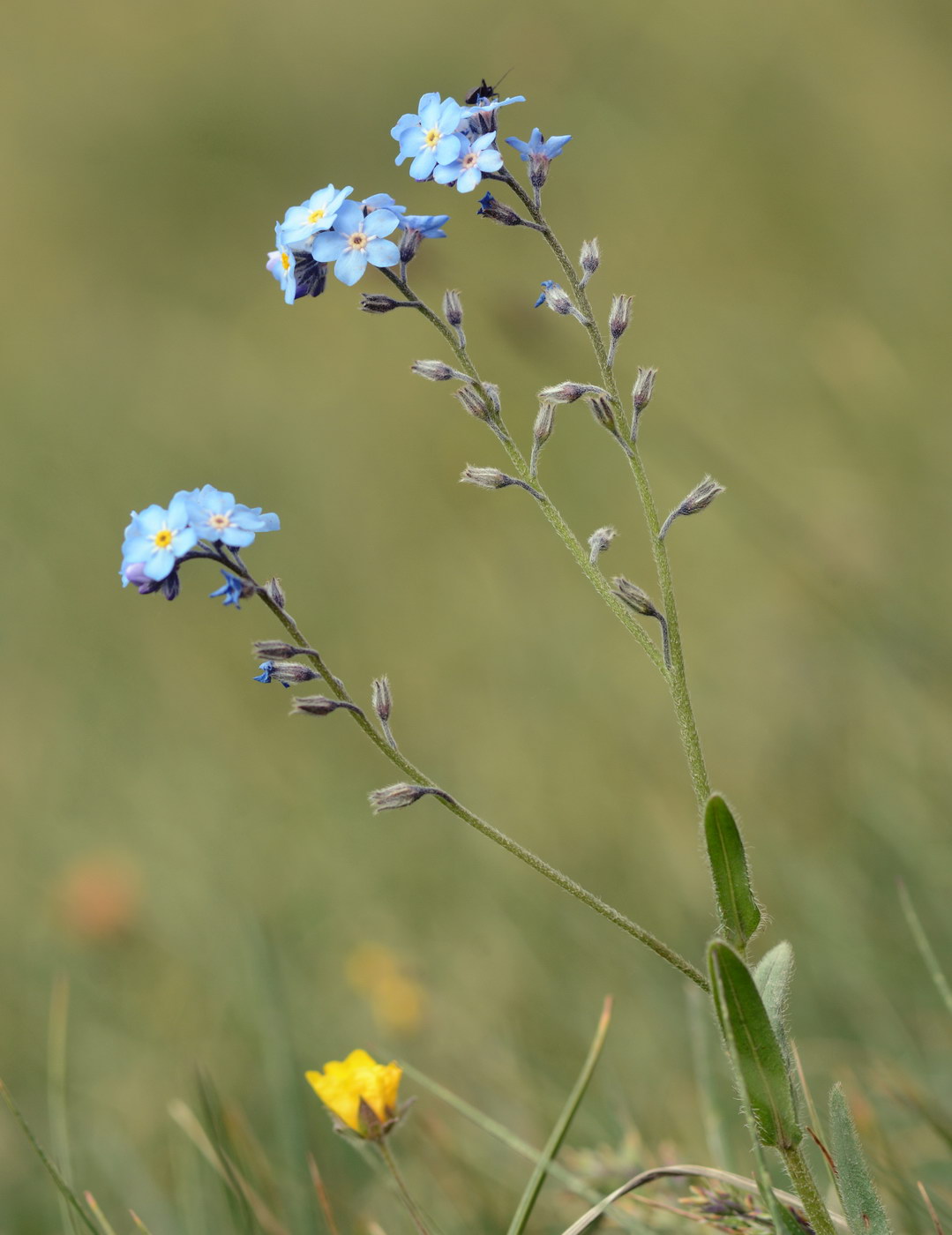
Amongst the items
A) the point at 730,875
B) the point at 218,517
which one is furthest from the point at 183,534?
the point at 730,875

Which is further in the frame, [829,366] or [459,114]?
[829,366]

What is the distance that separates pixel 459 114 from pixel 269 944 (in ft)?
7.66

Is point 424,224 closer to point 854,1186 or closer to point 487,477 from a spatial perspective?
point 487,477

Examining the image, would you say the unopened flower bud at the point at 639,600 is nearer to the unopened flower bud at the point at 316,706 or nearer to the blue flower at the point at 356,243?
the unopened flower bud at the point at 316,706

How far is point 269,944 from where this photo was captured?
10.9 feet

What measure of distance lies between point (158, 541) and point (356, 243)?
2.01 feet

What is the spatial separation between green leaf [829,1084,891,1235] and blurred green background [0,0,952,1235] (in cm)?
42

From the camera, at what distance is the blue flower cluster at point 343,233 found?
197 cm

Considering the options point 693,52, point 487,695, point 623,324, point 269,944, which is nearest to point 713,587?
point 487,695

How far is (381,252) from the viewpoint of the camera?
6.47 ft

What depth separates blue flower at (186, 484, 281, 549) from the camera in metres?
1.86

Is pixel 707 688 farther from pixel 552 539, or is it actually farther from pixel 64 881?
pixel 64 881

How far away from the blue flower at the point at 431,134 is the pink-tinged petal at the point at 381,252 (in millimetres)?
121

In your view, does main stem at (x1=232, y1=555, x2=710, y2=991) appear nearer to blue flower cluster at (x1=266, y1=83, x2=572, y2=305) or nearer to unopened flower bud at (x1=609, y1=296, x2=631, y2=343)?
blue flower cluster at (x1=266, y1=83, x2=572, y2=305)
